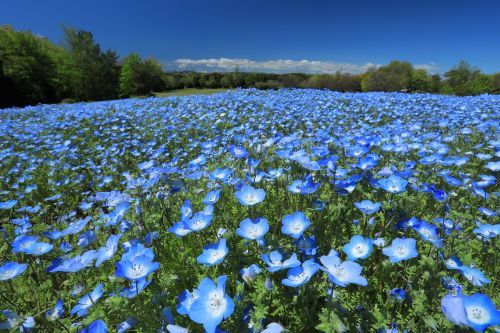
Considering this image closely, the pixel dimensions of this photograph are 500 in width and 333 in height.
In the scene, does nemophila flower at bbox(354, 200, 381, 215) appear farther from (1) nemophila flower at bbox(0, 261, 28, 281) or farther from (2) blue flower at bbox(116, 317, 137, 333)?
(1) nemophila flower at bbox(0, 261, 28, 281)

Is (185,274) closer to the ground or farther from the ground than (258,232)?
closer to the ground

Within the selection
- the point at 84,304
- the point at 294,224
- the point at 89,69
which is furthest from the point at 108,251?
the point at 89,69

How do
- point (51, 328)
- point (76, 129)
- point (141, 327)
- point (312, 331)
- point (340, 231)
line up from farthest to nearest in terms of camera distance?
point (76, 129) < point (340, 231) < point (51, 328) < point (312, 331) < point (141, 327)

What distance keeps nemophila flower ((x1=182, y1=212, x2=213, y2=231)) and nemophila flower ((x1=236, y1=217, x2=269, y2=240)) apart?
19cm

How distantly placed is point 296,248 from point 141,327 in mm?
844

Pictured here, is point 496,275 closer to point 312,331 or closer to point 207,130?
point 312,331

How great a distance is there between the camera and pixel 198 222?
5.56 feet

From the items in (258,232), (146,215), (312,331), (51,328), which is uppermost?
(258,232)

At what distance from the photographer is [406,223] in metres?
1.80

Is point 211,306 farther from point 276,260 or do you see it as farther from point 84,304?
point 84,304

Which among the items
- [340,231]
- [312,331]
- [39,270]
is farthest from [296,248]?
[39,270]

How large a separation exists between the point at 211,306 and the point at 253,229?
0.51 metres

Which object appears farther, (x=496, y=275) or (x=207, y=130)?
(x=207, y=130)

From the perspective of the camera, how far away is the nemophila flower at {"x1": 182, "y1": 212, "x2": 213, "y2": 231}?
5.39ft
